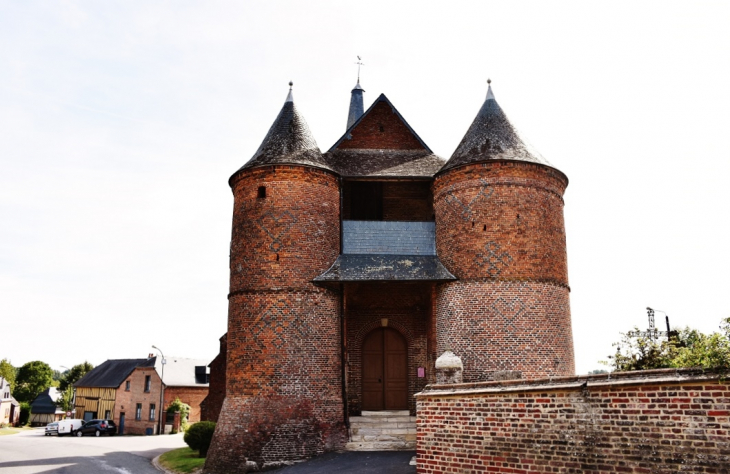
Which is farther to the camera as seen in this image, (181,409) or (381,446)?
(181,409)

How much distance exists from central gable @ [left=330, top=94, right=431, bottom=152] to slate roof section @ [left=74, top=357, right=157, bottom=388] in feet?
114

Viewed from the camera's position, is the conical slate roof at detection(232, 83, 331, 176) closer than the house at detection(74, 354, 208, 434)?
Yes

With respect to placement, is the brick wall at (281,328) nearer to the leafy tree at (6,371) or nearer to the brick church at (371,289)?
the brick church at (371,289)

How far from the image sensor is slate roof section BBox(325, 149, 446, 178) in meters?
20.3

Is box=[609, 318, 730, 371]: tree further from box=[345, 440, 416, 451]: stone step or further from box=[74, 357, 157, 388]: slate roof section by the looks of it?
box=[74, 357, 157, 388]: slate roof section

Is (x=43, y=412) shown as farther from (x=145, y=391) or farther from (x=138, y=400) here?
(x=145, y=391)

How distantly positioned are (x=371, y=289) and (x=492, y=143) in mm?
6285

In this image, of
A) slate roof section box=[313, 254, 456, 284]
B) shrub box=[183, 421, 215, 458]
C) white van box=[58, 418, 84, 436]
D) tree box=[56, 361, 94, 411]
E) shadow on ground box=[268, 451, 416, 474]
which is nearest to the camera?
shadow on ground box=[268, 451, 416, 474]

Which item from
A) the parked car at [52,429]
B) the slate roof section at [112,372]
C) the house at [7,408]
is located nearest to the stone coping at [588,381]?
the parked car at [52,429]

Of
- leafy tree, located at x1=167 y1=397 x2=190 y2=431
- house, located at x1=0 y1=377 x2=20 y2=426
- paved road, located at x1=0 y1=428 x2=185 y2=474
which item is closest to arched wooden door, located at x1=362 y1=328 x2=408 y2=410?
paved road, located at x1=0 y1=428 x2=185 y2=474

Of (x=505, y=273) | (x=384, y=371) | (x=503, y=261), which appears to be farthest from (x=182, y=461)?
(x=503, y=261)

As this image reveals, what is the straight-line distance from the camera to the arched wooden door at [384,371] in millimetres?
19672

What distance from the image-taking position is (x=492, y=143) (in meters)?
18.5

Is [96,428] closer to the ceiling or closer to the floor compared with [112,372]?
closer to the floor
